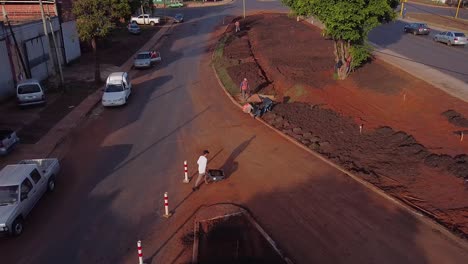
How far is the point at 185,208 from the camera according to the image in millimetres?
15609

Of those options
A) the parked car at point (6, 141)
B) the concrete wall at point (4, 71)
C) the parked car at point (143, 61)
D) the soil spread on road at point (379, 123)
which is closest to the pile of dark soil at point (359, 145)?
the soil spread on road at point (379, 123)

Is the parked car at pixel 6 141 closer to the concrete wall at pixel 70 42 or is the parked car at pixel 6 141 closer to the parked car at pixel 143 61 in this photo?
the parked car at pixel 143 61

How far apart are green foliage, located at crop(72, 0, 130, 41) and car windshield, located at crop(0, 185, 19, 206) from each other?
20.4 meters

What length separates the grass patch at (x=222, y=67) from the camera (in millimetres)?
31353

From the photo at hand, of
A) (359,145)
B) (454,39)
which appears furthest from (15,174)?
(454,39)

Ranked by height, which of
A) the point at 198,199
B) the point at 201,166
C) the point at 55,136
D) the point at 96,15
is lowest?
the point at 198,199

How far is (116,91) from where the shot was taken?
93.5 ft

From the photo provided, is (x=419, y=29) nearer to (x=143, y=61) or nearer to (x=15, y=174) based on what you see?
(x=143, y=61)

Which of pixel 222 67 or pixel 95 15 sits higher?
pixel 95 15

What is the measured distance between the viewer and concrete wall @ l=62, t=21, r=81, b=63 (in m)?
40.2

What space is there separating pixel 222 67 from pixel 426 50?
2063 centimetres

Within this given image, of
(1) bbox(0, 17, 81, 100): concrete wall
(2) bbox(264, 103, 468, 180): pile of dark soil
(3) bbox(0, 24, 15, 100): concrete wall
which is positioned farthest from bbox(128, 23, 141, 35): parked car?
(2) bbox(264, 103, 468, 180): pile of dark soil

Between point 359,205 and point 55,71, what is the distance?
30.8 metres

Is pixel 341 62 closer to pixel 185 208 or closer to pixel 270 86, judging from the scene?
→ pixel 270 86
